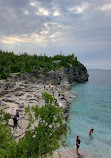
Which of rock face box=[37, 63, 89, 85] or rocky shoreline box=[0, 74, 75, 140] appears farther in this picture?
rock face box=[37, 63, 89, 85]

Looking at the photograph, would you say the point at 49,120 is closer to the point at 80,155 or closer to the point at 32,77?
the point at 80,155

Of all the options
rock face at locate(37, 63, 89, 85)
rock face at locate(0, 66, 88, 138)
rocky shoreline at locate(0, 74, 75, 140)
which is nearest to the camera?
rocky shoreline at locate(0, 74, 75, 140)

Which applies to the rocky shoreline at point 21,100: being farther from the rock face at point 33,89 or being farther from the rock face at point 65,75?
the rock face at point 65,75

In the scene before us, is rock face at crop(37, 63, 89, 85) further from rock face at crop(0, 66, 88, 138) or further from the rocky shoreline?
the rocky shoreline

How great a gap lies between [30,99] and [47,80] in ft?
107

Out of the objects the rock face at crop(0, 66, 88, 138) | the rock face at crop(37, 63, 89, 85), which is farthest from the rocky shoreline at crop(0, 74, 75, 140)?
the rock face at crop(37, 63, 89, 85)

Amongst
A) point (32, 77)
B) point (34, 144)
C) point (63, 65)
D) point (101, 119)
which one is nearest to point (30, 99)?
point (101, 119)

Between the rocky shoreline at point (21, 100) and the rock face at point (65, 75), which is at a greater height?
the rock face at point (65, 75)

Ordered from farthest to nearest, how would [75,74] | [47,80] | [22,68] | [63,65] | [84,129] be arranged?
1. [75,74]
2. [63,65]
3. [47,80]
4. [22,68]
5. [84,129]

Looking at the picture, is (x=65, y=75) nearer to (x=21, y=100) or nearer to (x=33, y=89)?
(x=33, y=89)

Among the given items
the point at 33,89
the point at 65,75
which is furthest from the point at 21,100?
the point at 65,75

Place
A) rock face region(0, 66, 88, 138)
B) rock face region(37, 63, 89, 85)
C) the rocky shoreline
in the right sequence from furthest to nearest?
Answer: rock face region(37, 63, 89, 85), rock face region(0, 66, 88, 138), the rocky shoreline

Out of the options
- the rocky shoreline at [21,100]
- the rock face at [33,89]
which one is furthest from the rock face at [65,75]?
the rocky shoreline at [21,100]

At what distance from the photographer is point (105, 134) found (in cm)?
2025
